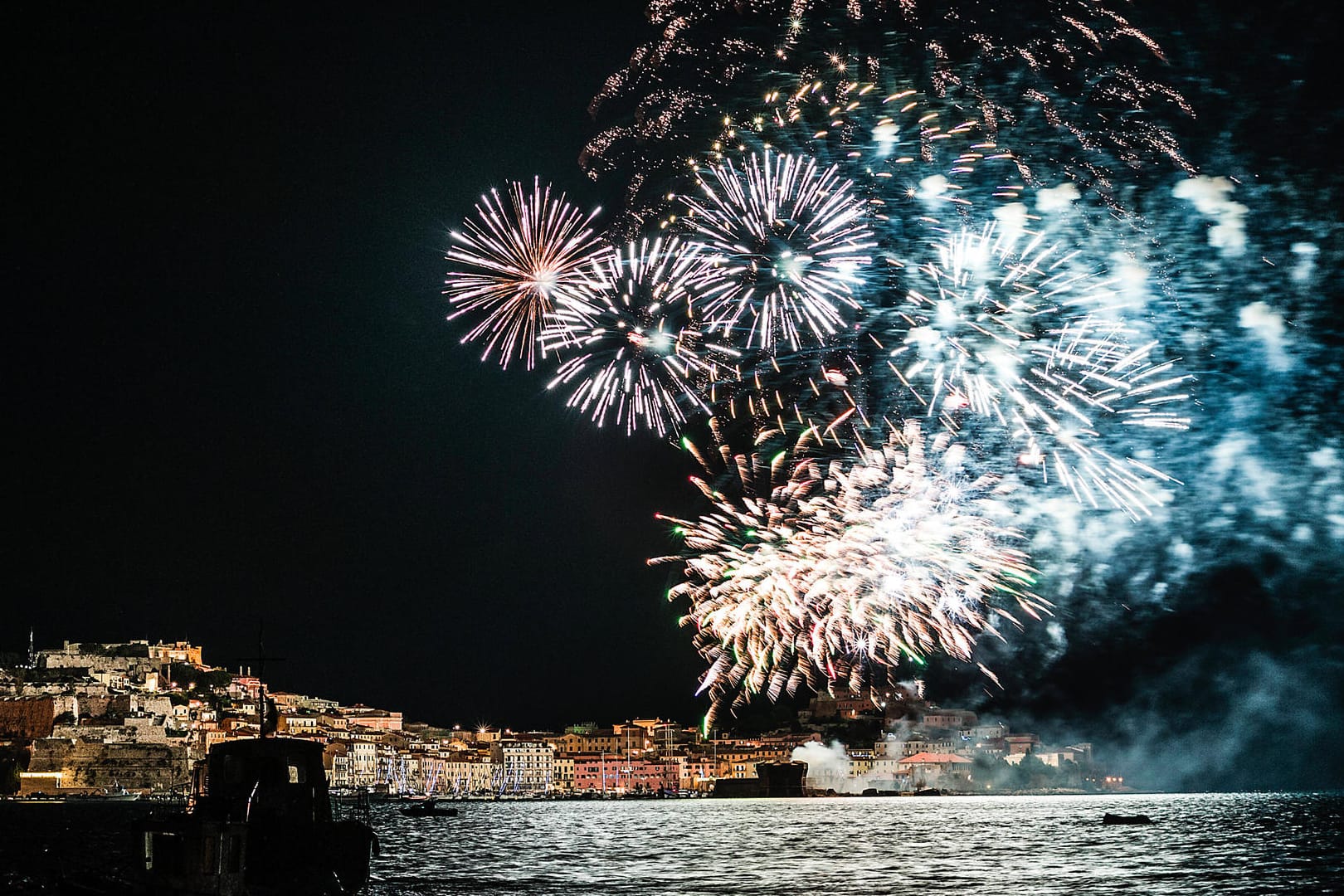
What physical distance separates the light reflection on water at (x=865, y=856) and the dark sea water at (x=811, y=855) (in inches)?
4.9

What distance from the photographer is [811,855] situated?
Result: 58.2 metres

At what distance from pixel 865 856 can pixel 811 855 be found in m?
2.38

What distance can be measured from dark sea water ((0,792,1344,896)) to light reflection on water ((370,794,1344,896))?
4.9 inches

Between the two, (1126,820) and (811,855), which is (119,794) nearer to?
(1126,820)

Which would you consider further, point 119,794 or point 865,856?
point 119,794

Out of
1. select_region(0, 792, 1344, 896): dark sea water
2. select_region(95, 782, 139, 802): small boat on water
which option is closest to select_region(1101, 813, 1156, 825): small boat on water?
select_region(0, 792, 1344, 896): dark sea water

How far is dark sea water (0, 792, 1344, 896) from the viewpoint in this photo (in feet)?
143

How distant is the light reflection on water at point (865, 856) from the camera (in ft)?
143

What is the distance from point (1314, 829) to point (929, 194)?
74647mm

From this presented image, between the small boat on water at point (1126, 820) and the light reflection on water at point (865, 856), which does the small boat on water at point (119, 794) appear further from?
the small boat on water at point (1126, 820)

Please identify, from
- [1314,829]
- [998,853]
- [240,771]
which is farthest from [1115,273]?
[1314,829]

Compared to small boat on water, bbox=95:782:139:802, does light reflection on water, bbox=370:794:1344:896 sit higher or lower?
higher

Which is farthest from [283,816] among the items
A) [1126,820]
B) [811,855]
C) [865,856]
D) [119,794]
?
[119,794]

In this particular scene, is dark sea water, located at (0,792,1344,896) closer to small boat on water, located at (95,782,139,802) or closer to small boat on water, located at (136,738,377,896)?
small boat on water, located at (136,738,377,896)
